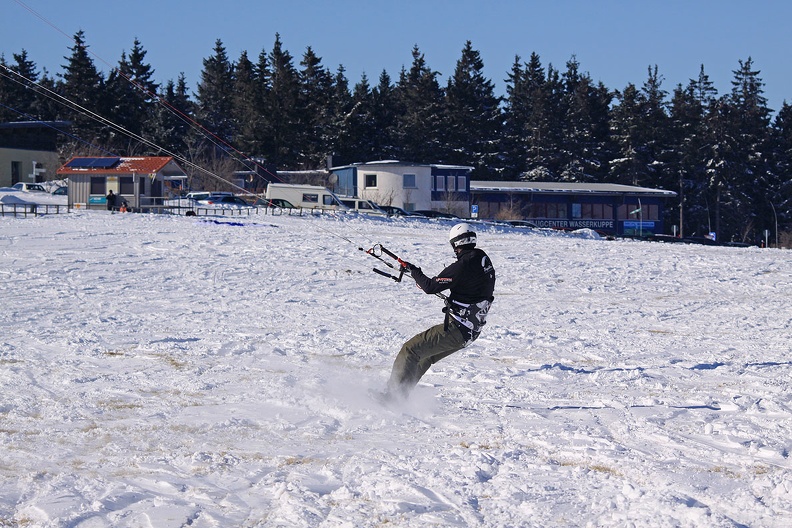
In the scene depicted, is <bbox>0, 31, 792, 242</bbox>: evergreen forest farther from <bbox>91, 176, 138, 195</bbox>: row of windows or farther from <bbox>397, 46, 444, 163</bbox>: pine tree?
<bbox>91, 176, 138, 195</bbox>: row of windows

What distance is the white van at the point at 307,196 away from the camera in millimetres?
44231

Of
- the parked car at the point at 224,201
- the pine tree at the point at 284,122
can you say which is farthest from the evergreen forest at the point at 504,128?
the parked car at the point at 224,201

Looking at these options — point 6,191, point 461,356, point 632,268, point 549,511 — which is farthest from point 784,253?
point 6,191

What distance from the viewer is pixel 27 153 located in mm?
70125

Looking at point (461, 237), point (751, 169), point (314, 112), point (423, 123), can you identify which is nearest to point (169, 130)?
point (314, 112)

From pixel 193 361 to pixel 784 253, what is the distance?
2733 cm

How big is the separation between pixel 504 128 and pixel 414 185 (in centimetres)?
2181

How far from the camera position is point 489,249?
91.9 feet

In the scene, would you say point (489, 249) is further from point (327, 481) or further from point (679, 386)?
point (327, 481)

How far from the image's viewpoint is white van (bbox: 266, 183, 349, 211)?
4423 cm

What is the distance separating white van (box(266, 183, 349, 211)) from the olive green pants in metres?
35.0

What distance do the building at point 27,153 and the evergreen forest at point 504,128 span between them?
1.81 metres

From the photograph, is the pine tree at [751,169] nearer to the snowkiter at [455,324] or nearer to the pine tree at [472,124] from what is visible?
the pine tree at [472,124]

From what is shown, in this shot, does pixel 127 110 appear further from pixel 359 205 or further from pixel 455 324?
pixel 455 324
